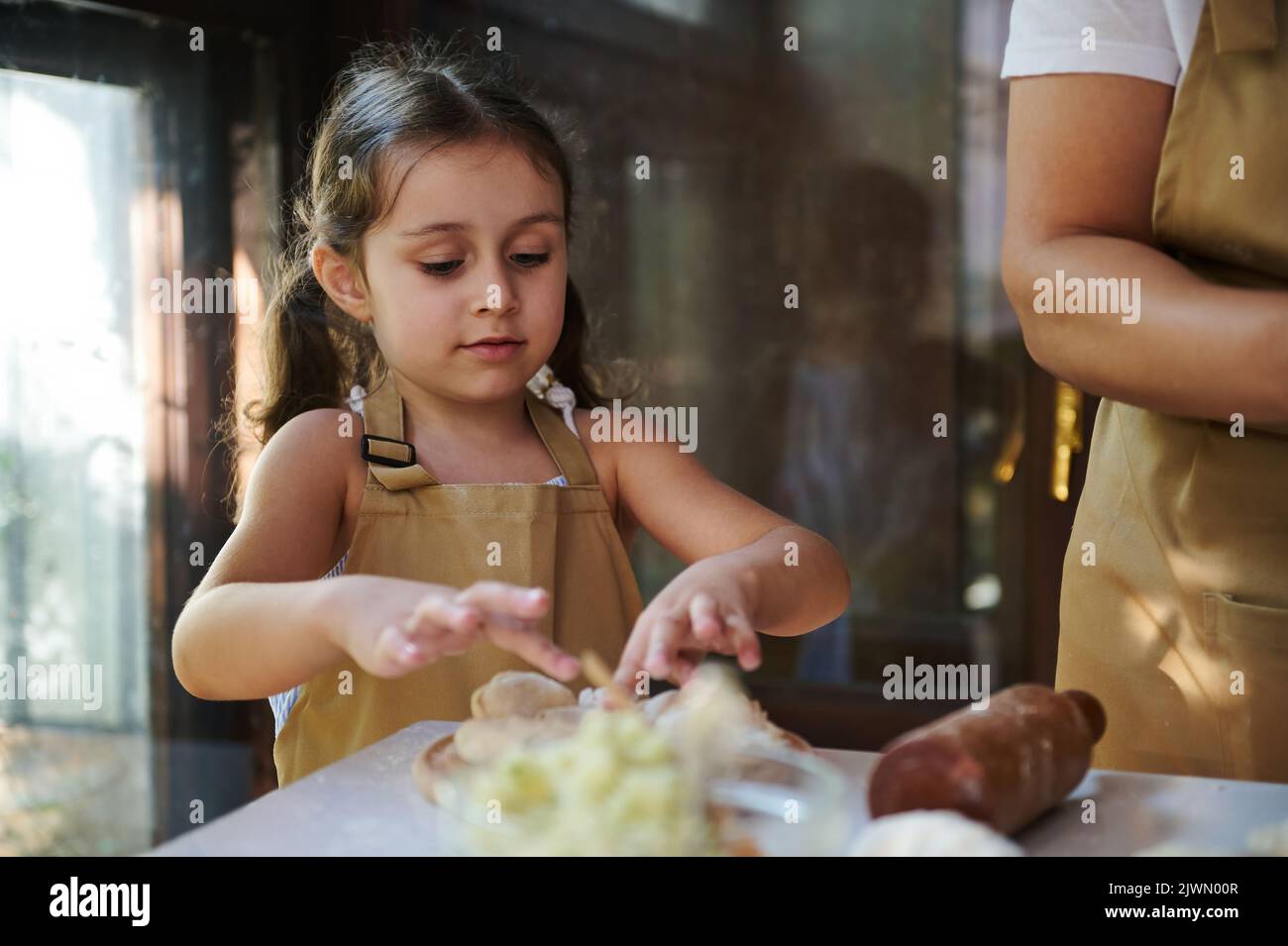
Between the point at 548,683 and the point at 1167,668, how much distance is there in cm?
66

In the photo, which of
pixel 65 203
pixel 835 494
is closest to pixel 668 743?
pixel 65 203

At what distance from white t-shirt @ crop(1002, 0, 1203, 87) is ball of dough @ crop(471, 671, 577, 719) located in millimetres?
687

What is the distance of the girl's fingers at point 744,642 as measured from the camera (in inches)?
35.2

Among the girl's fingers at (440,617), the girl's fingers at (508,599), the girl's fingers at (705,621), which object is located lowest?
the girl's fingers at (705,621)

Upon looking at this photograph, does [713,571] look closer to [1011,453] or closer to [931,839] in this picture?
[931,839]

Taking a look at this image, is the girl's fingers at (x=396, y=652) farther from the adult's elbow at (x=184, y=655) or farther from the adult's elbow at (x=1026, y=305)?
the adult's elbow at (x=1026, y=305)

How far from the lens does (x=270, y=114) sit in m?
2.72

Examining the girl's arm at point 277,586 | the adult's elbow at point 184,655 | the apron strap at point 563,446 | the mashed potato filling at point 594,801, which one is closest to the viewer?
the mashed potato filling at point 594,801

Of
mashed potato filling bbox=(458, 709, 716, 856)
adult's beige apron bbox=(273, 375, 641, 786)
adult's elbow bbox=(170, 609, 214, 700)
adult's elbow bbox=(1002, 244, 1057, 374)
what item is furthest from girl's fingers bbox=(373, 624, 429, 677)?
adult's elbow bbox=(1002, 244, 1057, 374)

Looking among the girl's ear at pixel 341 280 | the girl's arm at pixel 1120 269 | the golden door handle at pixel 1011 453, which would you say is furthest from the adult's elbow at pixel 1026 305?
the golden door handle at pixel 1011 453

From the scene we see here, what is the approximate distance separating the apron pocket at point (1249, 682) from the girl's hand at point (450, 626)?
0.69 metres

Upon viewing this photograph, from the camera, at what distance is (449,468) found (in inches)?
56.6
